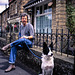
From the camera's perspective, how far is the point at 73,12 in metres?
6.48

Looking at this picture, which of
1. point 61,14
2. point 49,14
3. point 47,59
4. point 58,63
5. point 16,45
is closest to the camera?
point 47,59

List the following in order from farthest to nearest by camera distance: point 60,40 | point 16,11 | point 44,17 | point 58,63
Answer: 1. point 16,11
2. point 44,17
3. point 60,40
4. point 58,63

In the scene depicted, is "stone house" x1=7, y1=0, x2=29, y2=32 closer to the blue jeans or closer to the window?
the window

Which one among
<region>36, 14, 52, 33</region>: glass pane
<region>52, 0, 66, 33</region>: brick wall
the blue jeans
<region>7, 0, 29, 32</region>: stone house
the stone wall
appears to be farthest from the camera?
<region>7, 0, 29, 32</region>: stone house

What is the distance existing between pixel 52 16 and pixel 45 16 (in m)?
1.15

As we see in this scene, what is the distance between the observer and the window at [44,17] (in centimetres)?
912

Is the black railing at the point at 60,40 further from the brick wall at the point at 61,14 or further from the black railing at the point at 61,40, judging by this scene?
the brick wall at the point at 61,14

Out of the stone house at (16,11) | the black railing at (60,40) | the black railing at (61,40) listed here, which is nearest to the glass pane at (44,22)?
the black railing at (60,40)

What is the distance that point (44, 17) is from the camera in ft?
32.0

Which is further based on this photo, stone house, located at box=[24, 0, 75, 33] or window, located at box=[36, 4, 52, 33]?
window, located at box=[36, 4, 52, 33]

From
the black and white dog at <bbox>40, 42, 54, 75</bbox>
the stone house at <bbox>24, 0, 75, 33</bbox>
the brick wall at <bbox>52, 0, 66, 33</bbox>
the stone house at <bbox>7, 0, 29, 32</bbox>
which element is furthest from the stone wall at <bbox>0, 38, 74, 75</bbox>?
the stone house at <bbox>7, 0, 29, 32</bbox>

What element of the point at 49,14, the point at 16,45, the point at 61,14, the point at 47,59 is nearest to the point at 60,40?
the point at 16,45

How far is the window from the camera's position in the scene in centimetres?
912

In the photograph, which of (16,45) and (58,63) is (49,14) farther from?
(58,63)
